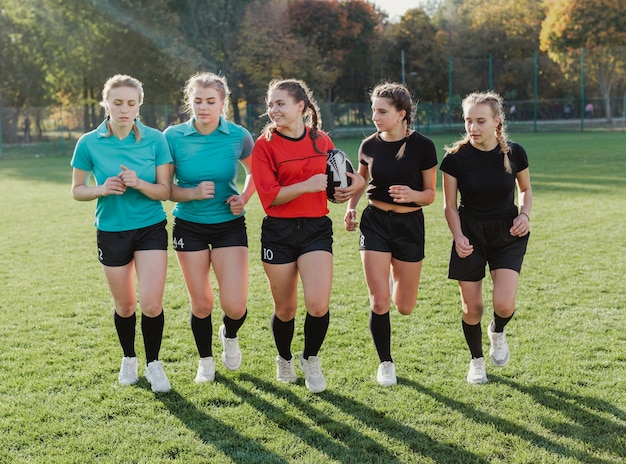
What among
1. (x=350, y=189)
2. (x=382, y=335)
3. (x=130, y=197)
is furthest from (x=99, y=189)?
(x=382, y=335)

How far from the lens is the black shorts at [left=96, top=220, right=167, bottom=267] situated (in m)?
4.43

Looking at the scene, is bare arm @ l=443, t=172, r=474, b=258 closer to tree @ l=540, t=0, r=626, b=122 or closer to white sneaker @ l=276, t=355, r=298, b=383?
white sneaker @ l=276, t=355, r=298, b=383

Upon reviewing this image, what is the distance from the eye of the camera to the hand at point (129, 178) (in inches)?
167

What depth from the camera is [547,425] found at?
12.8 ft

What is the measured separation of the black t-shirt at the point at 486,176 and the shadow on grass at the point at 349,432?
1.47m

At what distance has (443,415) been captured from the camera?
405 centimetres

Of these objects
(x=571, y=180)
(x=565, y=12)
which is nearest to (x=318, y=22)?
(x=565, y=12)

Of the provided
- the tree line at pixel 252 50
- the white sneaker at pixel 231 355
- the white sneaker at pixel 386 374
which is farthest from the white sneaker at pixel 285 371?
the tree line at pixel 252 50

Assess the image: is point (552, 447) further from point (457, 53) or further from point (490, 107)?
point (457, 53)

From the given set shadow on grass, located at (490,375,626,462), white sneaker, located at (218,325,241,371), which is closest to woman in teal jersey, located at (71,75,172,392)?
white sneaker, located at (218,325,241,371)

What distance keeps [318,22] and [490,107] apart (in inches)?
1744

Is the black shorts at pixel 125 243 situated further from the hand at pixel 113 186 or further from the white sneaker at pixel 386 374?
the white sneaker at pixel 386 374

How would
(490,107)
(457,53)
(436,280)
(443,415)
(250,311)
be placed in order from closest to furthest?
(443,415) < (490,107) < (250,311) < (436,280) < (457,53)

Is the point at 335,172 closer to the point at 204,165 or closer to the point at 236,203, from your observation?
the point at 236,203
